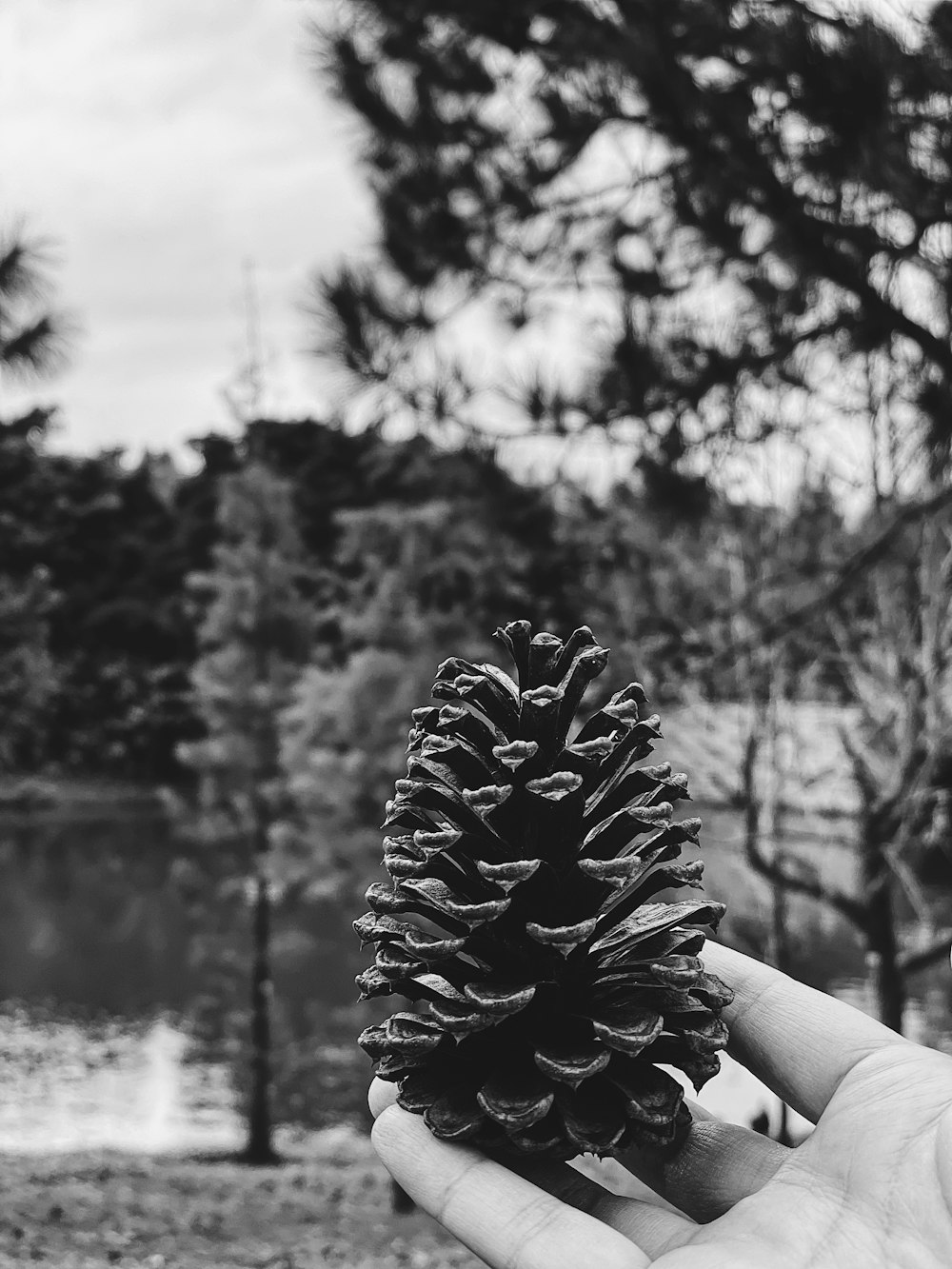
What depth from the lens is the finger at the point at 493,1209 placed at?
4.80 feet

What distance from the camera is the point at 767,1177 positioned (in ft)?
5.62

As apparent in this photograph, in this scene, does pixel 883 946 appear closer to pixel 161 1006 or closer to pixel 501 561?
pixel 501 561

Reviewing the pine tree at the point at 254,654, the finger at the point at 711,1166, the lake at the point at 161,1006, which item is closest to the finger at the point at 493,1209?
the finger at the point at 711,1166

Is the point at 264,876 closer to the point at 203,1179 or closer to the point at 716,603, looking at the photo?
the point at 203,1179

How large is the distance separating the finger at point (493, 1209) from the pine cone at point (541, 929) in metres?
0.04

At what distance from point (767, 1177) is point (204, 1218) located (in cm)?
772

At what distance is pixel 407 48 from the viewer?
4.17 m

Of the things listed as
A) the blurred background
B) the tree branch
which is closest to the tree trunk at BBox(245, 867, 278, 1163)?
the blurred background

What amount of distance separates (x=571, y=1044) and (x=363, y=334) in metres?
2.99

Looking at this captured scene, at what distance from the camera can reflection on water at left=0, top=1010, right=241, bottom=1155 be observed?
447 inches

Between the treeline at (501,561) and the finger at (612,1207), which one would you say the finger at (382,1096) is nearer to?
the finger at (612,1207)

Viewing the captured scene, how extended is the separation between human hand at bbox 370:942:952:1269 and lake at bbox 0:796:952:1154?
4.59m

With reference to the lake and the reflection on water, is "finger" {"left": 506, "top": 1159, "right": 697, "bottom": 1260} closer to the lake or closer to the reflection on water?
the lake

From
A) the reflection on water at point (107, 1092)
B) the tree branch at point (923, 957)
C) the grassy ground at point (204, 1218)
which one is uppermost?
the tree branch at point (923, 957)
